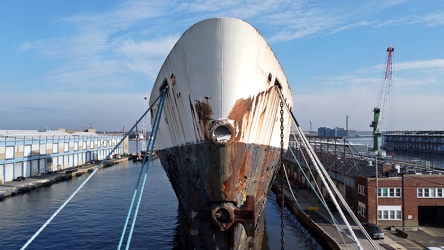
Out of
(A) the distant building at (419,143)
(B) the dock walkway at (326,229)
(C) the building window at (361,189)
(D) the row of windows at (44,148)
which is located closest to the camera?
(B) the dock walkway at (326,229)

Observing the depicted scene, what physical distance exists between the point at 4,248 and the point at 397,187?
29.5m

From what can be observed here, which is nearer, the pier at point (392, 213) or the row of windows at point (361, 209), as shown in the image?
the pier at point (392, 213)

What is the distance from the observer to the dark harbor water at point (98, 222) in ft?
79.6

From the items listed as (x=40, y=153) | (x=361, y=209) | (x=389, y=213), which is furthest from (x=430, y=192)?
(x=40, y=153)

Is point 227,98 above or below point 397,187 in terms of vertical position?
above

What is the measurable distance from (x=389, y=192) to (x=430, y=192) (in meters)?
3.25

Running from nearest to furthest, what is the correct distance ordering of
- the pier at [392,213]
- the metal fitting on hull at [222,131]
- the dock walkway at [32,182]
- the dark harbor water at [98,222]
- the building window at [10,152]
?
the metal fitting on hull at [222,131]
the pier at [392,213]
the dark harbor water at [98,222]
the dock walkway at [32,182]
the building window at [10,152]

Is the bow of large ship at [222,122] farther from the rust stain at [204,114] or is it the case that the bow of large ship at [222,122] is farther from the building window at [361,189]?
the building window at [361,189]

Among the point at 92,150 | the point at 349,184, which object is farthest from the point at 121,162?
the point at 349,184

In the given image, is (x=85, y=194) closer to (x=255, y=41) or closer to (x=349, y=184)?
(x=349, y=184)

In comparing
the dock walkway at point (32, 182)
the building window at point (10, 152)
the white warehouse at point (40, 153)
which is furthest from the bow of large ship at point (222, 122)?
the building window at point (10, 152)

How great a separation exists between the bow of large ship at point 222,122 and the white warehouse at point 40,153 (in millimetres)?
41989

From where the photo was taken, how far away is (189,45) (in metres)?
10.9

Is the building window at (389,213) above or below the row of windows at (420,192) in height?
below
